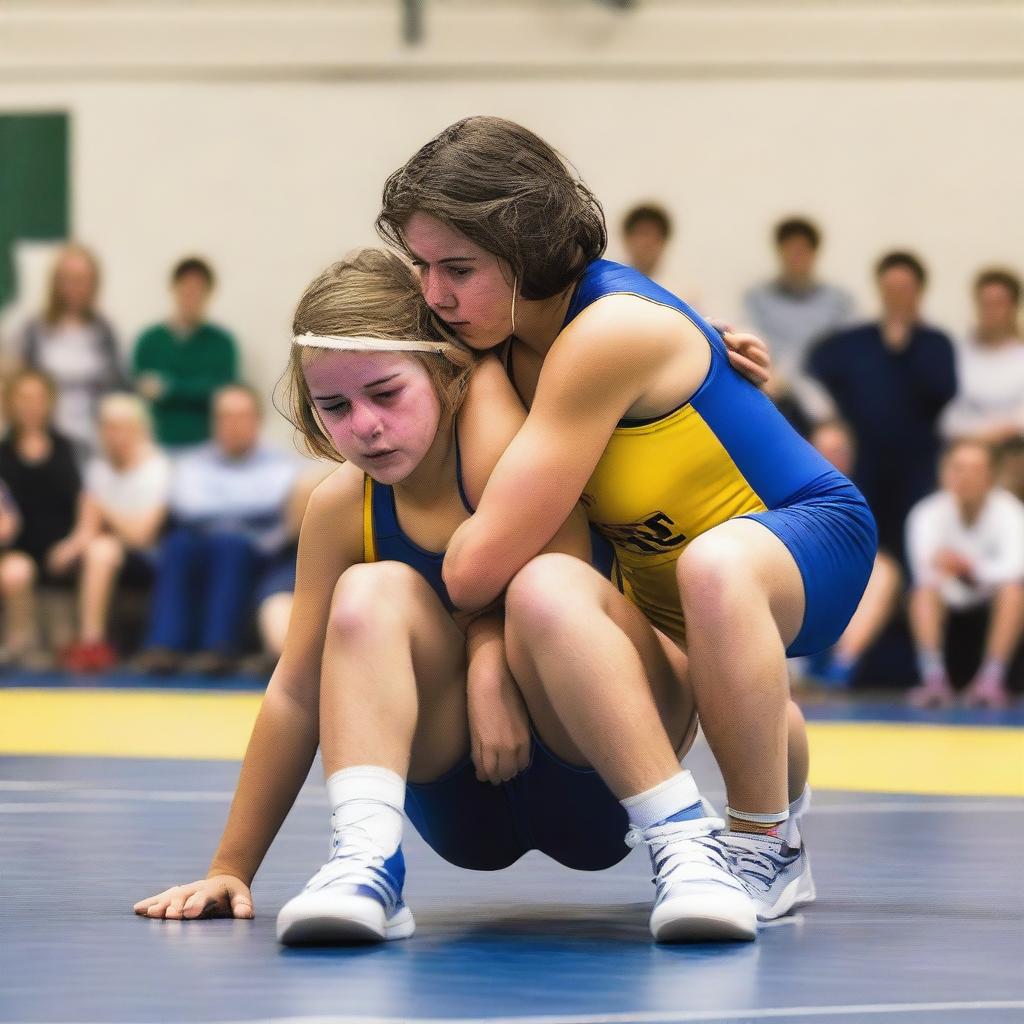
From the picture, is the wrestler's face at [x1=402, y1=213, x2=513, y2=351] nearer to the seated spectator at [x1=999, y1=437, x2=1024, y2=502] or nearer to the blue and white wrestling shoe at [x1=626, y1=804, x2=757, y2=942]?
the blue and white wrestling shoe at [x1=626, y1=804, x2=757, y2=942]

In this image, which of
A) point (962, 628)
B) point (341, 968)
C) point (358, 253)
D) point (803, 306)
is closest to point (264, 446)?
point (803, 306)

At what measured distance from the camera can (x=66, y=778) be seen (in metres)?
4.47

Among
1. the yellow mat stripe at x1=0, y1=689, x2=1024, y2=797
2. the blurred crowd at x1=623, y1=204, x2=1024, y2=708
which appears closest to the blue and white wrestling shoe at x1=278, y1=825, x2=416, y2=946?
the yellow mat stripe at x1=0, y1=689, x2=1024, y2=797

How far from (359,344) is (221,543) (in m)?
5.77

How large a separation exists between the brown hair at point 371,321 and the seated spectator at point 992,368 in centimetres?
564

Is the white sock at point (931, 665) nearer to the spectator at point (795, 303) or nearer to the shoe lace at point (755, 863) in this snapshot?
the spectator at point (795, 303)

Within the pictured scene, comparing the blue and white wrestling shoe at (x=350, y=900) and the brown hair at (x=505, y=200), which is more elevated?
the brown hair at (x=505, y=200)

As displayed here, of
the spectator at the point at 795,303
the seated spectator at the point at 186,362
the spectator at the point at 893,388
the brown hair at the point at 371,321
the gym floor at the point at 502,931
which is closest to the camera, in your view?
the gym floor at the point at 502,931

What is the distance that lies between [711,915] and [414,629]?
0.47 m

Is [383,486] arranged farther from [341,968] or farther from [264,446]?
[264,446]

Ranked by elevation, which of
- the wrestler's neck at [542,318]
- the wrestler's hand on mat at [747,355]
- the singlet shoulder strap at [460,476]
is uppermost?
the wrestler's neck at [542,318]

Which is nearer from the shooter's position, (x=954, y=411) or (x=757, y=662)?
(x=757, y=662)

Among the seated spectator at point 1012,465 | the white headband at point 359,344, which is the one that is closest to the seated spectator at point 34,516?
the seated spectator at point 1012,465

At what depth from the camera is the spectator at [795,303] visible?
829 centimetres
